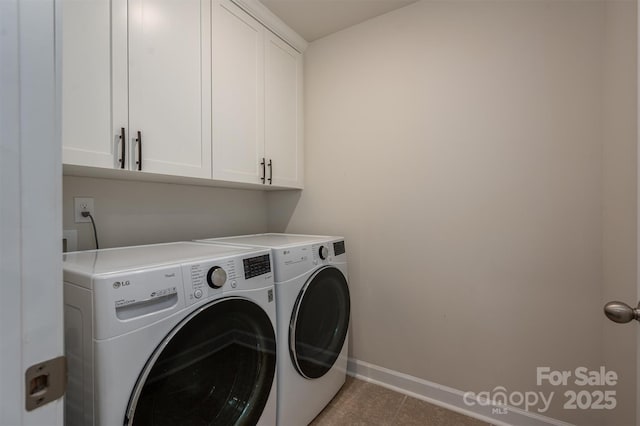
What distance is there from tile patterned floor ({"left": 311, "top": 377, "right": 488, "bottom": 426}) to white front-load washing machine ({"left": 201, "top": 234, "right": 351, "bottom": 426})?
7 cm

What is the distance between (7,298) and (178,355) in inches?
22.7

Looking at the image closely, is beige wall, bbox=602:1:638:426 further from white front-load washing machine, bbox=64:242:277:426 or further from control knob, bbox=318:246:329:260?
white front-load washing machine, bbox=64:242:277:426

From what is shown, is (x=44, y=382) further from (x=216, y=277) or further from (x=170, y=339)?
(x=216, y=277)

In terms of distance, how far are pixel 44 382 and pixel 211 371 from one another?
0.64 meters

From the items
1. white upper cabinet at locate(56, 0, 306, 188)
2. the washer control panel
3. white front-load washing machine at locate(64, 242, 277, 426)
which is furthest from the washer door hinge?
white upper cabinet at locate(56, 0, 306, 188)

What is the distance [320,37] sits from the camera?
206 cm

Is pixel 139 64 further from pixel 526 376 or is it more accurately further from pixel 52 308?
pixel 526 376

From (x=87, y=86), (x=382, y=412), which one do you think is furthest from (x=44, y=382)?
(x=382, y=412)

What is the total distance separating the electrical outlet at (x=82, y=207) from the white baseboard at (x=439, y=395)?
1.77m

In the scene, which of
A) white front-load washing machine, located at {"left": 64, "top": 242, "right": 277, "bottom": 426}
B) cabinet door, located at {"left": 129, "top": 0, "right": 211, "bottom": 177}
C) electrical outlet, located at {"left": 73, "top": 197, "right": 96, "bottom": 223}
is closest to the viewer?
white front-load washing machine, located at {"left": 64, "top": 242, "right": 277, "bottom": 426}

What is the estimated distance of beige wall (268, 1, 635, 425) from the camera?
1323mm

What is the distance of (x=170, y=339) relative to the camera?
836 mm

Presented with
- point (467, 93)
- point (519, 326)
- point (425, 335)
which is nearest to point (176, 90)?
point (467, 93)

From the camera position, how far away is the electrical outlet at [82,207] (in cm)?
128
